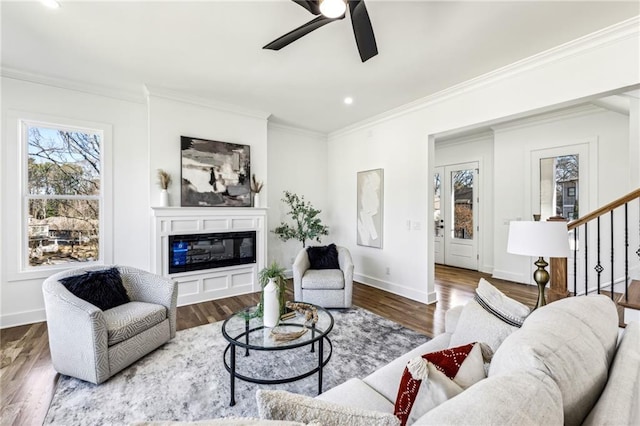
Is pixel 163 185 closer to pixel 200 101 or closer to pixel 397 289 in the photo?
pixel 200 101

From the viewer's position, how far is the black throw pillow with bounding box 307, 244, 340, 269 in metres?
3.95

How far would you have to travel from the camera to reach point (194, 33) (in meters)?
2.48

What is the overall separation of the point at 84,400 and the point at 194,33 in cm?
297

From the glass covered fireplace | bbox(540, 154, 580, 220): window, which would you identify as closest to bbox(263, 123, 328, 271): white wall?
the glass covered fireplace

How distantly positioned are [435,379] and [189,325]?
9.94ft

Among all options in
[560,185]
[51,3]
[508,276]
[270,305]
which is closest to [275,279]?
[270,305]

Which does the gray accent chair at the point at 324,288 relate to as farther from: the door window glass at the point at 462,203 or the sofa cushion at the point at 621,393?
the door window glass at the point at 462,203

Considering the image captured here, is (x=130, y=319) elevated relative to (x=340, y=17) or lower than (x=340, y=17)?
lower

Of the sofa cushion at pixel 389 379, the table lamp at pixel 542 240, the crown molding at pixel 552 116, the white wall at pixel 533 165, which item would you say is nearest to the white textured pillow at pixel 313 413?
the sofa cushion at pixel 389 379

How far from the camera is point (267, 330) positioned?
2.17 metres

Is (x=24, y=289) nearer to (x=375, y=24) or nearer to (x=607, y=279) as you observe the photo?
(x=375, y=24)

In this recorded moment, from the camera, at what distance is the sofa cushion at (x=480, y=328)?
55.7 inches

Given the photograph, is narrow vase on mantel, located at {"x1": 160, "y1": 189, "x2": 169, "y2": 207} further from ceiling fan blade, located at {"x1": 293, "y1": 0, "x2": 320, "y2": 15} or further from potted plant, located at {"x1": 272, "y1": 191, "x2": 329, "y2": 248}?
ceiling fan blade, located at {"x1": 293, "y1": 0, "x2": 320, "y2": 15}

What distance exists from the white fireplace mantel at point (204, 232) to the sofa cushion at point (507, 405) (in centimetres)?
373
